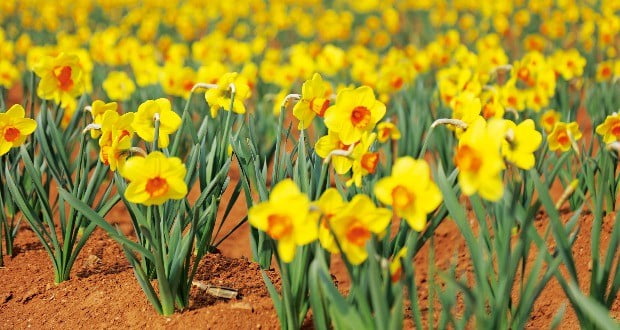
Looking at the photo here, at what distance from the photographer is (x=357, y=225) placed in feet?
5.46

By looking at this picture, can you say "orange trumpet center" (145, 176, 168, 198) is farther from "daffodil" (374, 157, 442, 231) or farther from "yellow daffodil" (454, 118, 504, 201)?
"yellow daffodil" (454, 118, 504, 201)

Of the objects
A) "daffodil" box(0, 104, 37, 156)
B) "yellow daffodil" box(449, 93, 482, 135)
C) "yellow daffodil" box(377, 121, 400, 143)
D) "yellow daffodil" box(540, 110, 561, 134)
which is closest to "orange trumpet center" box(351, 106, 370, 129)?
"yellow daffodil" box(449, 93, 482, 135)

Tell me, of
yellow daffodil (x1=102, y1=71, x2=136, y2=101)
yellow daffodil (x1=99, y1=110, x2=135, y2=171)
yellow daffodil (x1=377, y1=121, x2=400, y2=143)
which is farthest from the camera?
yellow daffodil (x1=102, y1=71, x2=136, y2=101)

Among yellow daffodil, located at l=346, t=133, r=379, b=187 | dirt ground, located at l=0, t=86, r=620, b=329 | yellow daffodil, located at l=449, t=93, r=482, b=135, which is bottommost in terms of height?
dirt ground, located at l=0, t=86, r=620, b=329

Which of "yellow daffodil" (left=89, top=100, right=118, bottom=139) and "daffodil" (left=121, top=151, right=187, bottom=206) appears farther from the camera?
"yellow daffodil" (left=89, top=100, right=118, bottom=139)

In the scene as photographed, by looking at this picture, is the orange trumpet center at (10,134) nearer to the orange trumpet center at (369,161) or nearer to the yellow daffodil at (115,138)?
the yellow daffodil at (115,138)

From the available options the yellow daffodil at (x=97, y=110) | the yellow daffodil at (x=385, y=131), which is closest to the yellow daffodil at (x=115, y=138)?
the yellow daffodil at (x=97, y=110)

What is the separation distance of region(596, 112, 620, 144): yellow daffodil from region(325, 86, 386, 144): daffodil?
814 mm

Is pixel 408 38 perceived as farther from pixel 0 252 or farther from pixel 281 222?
pixel 281 222

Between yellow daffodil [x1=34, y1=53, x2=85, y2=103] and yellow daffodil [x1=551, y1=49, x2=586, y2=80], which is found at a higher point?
yellow daffodil [x1=34, y1=53, x2=85, y2=103]

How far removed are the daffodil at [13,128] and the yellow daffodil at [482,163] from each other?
4.79 ft

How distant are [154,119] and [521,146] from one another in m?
1.11

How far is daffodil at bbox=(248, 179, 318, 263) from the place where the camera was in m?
1.58

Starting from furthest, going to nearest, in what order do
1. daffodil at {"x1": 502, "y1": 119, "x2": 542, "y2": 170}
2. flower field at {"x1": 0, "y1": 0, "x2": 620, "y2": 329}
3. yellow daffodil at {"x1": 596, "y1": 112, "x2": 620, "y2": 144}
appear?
yellow daffodil at {"x1": 596, "y1": 112, "x2": 620, "y2": 144}, daffodil at {"x1": 502, "y1": 119, "x2": 542, "y2": 170}, flower field at {"x1": 0, "y1": 0, "x2": 620, "y2": 329}
